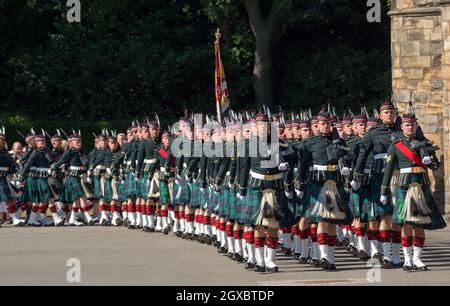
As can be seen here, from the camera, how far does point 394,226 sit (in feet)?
62.2

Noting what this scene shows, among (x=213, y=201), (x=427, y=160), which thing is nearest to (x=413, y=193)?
(x=427, y=160)

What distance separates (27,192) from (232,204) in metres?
9.26

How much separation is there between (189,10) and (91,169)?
15790 millimetres

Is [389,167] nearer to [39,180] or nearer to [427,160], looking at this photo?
[427,160]

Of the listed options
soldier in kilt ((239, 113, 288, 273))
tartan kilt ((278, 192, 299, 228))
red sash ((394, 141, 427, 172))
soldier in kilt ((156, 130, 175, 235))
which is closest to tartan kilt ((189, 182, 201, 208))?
soldier in kilt ((156, 130, 175, 235))

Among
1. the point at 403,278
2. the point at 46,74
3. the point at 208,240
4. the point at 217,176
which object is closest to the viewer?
the point at 403,278

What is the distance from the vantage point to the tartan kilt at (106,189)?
→ 92.3ft

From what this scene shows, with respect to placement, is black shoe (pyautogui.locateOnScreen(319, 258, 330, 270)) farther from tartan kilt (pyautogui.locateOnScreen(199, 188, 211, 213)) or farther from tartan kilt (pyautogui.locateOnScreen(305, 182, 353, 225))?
tartan kilt (pyautogui.locateOnScreen(199, 188, 211, 213))

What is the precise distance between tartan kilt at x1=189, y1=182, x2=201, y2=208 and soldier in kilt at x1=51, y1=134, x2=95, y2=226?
503cm

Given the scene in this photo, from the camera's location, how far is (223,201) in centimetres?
2067

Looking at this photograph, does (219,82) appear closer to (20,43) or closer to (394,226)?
(394,226)

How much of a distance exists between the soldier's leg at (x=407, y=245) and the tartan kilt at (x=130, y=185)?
31.8 feet

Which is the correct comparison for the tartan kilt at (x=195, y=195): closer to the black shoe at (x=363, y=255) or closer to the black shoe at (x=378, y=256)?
the black shoe at (x=363, y=255)

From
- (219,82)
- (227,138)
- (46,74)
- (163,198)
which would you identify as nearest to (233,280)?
(227,138)
